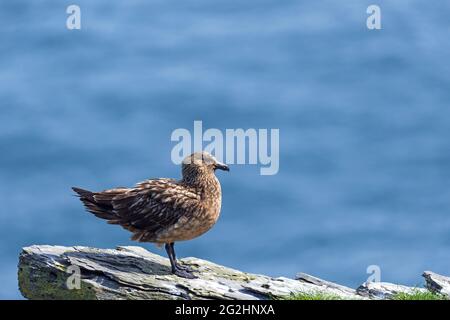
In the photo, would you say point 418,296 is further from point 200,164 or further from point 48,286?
point 48,286

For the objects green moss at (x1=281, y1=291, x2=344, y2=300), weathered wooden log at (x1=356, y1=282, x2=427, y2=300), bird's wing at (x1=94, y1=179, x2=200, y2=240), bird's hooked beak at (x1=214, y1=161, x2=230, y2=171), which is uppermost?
bird's hooked beak at (x1=214, y1=161, x2=230, y2=171)

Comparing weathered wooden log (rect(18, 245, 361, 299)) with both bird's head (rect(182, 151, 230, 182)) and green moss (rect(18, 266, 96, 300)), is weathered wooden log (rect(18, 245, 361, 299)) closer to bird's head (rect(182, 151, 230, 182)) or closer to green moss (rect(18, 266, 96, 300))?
green moss (rect(18, 266, 96, 300))

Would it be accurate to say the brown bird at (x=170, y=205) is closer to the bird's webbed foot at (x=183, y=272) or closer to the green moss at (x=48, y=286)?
the bird's webbed foot at (x=183, y=272)

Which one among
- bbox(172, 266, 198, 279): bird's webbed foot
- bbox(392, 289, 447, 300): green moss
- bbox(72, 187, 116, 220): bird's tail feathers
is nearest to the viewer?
bbox(392, 289, 447, 300): green moss

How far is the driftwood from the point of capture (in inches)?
856

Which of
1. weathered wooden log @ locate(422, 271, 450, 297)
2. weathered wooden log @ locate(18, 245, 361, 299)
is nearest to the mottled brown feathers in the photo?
weathered wooden log @ locate(18, 245, 361, 299)

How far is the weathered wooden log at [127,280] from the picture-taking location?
21734mm

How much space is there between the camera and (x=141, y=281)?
2194 centimetres

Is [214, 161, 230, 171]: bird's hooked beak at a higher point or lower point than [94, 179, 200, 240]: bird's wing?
higher

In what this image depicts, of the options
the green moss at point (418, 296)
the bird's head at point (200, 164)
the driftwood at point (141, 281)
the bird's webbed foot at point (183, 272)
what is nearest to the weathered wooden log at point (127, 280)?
the driftwood at point (141, 281)

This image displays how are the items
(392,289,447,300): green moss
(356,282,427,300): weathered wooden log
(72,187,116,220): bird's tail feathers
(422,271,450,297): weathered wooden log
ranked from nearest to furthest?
1. (392,289,447,300): green moss
2. (356,282,427,300): weathered wooden log
3. (422,271,450,297): weathered wooden log
4. (72,187,116,220): bird's tail feathers

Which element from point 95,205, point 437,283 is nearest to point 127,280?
point 95,205

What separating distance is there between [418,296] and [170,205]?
11.3ft
